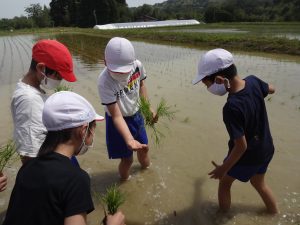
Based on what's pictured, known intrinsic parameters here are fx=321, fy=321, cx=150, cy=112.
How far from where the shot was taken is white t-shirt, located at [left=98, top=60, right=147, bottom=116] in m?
2.91

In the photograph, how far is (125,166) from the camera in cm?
346

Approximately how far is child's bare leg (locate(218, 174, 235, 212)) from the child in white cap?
59.5 inches

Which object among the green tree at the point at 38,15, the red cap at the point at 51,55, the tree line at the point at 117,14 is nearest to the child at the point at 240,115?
the red cap at the point at 51,55

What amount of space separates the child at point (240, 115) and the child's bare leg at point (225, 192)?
0.24 feet

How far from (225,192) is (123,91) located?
1298mm

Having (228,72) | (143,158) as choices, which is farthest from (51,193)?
(143,158)

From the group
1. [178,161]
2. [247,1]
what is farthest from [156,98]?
[247,1]

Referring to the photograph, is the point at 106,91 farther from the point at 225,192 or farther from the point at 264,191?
the point at 264,191

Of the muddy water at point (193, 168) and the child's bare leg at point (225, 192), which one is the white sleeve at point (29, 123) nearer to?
the muddy water at point (193, 168)

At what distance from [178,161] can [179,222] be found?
1178mm

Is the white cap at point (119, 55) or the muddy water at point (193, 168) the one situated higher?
the white cap at point (119, 55)

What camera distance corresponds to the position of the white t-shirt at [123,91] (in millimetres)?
2908

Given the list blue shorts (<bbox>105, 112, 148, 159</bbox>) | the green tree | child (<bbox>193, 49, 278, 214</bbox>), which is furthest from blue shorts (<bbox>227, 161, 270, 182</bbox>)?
the green tree

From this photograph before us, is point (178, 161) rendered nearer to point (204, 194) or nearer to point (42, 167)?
point (204, 194)
